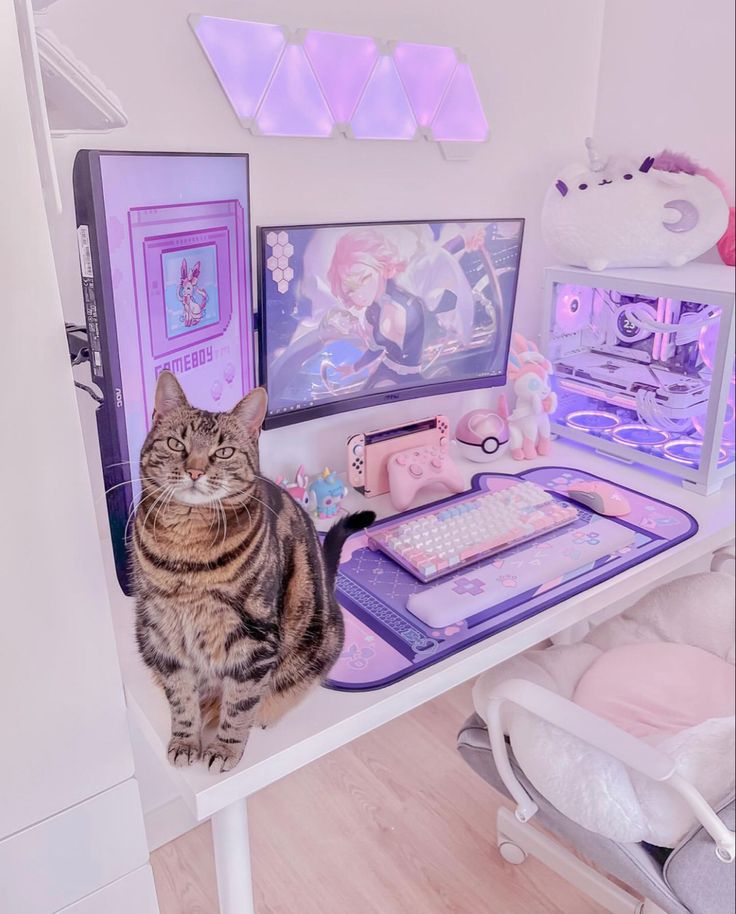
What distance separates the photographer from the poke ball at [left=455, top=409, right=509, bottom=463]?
1.33m

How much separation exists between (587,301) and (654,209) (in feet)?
0.68

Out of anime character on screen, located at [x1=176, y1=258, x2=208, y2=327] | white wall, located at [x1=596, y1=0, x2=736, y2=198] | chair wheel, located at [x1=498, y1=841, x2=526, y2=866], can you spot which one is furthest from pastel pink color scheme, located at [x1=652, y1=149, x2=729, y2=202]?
chair wheel, located at [x1=498, y1=841, x2=526, y2=866]

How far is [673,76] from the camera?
79 centimetres

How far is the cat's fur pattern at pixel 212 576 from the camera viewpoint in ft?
2.21

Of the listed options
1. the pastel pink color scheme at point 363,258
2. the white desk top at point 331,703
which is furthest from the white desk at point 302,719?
the pastel pink color scheme at point 363,258

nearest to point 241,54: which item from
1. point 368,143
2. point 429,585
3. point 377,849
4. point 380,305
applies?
point 368,143

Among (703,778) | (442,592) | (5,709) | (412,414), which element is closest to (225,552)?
(5,709)

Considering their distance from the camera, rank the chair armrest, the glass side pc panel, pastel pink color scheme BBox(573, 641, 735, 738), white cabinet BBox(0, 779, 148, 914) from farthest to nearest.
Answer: the glass side pc panel < pastel pink color scheme BBox(573, 641, 735, 738) < the chair armrest < white cabinet BBox(0, 779, 148, 914)

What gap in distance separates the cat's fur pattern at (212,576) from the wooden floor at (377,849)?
0.49 meters

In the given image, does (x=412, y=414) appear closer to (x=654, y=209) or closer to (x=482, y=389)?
(x=482, y=389)

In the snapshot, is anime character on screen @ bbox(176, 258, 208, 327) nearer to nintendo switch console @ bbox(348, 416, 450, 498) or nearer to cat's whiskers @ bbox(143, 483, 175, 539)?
cat's whiskers @ bbox(143, 483, 175, 539)

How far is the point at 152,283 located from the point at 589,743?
0.71 m

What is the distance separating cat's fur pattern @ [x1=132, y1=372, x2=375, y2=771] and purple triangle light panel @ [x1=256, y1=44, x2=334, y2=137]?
522 millimetres

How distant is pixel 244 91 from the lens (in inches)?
38.3
